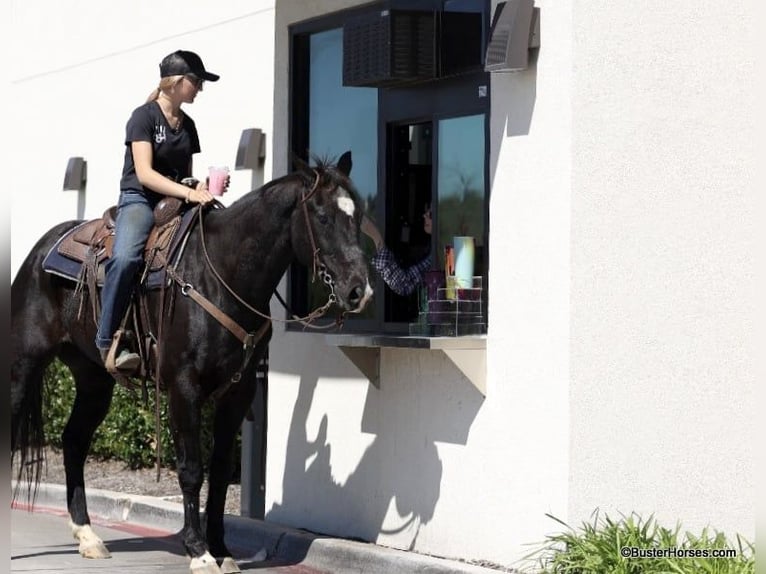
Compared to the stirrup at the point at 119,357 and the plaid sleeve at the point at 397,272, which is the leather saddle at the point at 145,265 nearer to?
the stirrup at the point at 119,357

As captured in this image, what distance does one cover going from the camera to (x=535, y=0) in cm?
816

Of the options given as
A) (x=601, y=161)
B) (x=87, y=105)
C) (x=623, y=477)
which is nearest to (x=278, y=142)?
(x=601, y=161)

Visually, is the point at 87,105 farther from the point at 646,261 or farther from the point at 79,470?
the point at 646,261

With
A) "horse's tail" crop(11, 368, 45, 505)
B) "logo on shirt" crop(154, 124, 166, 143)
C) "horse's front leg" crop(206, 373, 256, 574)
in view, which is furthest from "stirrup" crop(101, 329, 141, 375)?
"logo on shirt" crop(154, 124, 166, 143)

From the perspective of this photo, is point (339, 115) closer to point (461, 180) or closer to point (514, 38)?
point (461, 180)

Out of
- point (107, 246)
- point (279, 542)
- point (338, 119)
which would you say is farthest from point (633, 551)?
point (338, 119)

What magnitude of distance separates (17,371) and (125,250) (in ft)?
4.72

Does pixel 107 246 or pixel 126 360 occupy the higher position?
pixel 107 246

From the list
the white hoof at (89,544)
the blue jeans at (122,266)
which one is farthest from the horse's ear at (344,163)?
the white hoof at (89,544)

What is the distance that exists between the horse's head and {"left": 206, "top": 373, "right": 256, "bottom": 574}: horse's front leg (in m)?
1.04

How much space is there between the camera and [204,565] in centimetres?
851

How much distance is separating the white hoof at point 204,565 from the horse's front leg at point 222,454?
0.40m

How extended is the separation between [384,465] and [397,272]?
131cm

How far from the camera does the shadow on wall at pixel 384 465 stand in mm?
8922
